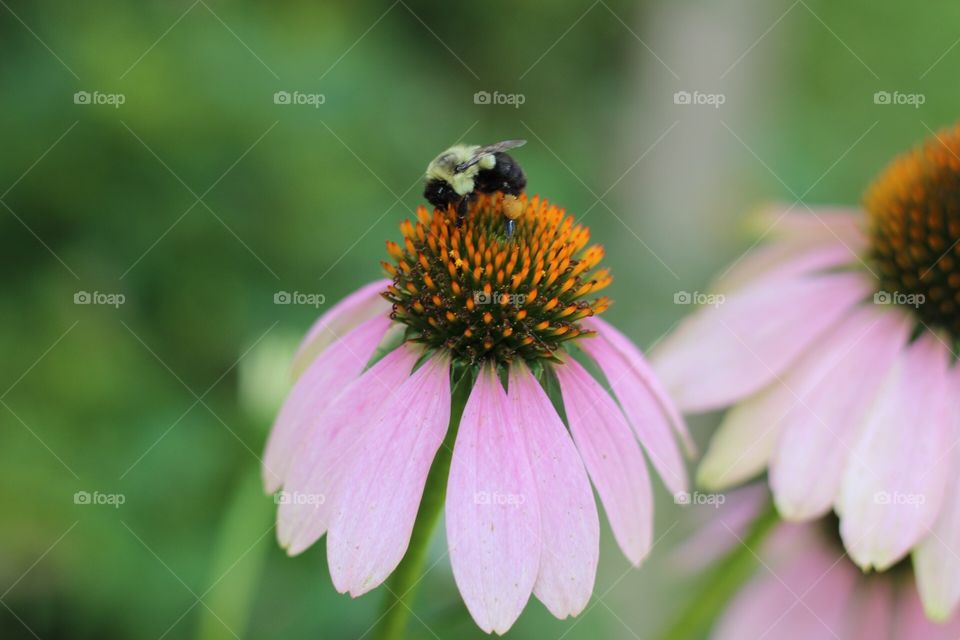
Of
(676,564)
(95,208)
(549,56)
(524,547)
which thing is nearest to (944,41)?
(549,56)

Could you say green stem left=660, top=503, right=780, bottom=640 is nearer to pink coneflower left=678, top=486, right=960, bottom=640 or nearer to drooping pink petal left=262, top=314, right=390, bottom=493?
pink coneflower left=678, top=486, right=960, bottom=640

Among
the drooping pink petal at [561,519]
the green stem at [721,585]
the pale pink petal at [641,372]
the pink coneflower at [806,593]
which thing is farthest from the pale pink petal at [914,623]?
the drooping pink petal at [561,519]

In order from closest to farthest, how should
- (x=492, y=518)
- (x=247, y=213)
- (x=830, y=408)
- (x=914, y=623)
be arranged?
(x=492, y=518) → (x=830, y=408) → (x=914, y=623) → (x=247, y=213)

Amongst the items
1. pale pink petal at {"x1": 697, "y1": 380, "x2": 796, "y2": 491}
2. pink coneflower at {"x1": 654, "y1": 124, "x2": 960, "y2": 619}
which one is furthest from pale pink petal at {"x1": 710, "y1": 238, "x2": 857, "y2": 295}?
pale pink petal at {"x1": 697, "y1": 380, "x2": 796, "y2": 491}

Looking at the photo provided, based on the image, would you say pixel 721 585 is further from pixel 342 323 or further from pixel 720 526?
pixel 342 323

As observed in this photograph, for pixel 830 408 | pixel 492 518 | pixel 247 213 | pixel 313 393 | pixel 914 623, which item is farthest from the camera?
pixel 247 213

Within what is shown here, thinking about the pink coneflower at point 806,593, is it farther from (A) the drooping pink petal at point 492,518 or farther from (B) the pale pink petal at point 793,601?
(A) the drooping pink petal at point 492,518

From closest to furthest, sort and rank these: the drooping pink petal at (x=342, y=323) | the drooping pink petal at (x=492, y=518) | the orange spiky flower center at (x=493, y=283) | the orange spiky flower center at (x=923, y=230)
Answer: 1. the drooping pink petal at (x=492, y=518)
2. the orange spiky flower center at (x=493, y=283)
3. the drooping pink petal at (x=342, y=323)
4. the orange spiky flower center at (x=923, y=230)

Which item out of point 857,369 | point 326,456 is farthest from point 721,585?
point 326,456
